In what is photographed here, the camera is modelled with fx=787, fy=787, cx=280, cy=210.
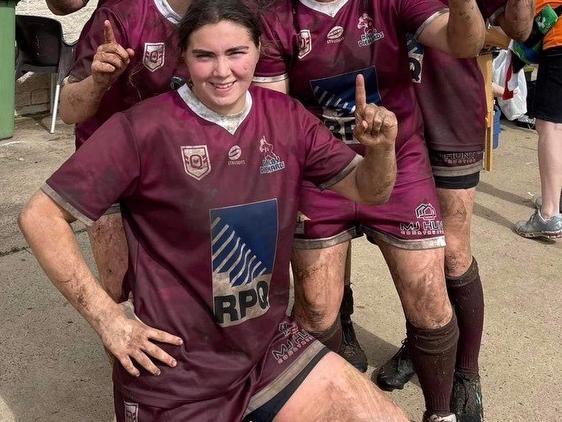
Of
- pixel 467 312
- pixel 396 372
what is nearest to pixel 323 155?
pixel 467 312

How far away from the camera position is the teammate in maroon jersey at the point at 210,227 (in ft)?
6.59

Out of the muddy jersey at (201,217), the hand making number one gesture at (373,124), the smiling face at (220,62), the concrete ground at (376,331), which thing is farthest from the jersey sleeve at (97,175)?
the concrete ground at (376,331)

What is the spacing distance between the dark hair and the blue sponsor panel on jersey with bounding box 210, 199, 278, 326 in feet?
1.59

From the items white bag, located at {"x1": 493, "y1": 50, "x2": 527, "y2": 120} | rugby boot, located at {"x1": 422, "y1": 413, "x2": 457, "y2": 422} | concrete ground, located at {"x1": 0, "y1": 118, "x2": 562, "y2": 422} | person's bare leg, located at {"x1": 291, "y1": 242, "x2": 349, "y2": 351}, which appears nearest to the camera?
person's bare leg, located at {"x1": 291, "y1": 242, "x2": 349, "y2": 351}

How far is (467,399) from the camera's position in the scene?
2.97 metres

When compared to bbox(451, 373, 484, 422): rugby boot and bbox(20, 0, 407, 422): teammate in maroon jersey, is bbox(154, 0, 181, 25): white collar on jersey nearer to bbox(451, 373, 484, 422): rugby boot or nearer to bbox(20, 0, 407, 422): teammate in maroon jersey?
bbox(20, 0, 407, 422): teammate in maroon jersey

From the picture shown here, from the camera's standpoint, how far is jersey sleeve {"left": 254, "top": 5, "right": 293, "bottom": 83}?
2529 mm

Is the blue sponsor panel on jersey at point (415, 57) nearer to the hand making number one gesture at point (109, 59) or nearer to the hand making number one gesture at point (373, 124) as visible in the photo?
the hand making number one gesture at point (373, 124)

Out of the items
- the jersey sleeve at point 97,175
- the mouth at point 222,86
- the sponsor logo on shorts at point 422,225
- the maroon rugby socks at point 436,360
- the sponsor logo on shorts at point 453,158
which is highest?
the mouth at point 222,86

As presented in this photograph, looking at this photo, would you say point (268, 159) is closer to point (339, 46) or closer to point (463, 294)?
point (339, 46)

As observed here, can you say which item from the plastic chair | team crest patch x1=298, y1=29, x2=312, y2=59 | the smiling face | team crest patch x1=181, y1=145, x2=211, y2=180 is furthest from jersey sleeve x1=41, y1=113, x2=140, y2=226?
the plastic chair

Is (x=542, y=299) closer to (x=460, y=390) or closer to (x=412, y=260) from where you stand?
(x=460, y=390)

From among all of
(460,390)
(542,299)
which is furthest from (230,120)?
(542,299)

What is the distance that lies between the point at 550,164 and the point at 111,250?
317 cm
